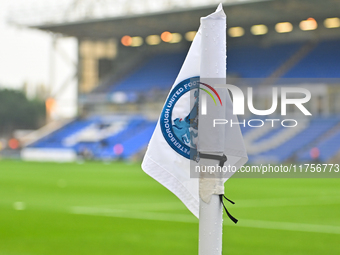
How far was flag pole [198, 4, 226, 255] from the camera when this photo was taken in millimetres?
3424

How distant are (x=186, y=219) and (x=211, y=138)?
25.1ft

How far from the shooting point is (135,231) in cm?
934

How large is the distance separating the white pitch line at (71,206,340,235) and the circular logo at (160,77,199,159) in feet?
20.8

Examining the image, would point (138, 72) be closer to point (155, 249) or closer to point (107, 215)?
point (107, 215)

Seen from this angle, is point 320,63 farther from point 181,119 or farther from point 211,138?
point 211,138

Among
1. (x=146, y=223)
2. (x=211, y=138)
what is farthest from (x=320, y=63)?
(x=211, y=138)

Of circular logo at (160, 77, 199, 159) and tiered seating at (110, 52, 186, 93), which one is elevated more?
tiered seating at (110, 52, 186, 93)

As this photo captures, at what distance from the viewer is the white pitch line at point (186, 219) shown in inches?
387

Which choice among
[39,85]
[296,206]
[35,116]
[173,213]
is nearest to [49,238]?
[173,213]

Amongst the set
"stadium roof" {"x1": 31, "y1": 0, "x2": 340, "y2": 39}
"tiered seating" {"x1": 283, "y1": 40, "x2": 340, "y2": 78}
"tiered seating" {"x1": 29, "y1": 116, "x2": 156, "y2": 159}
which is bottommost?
"tiered seating" {"x1": 29, "y1": 116, "x2": 156, "y2": 159}

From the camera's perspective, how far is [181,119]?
3.62 m

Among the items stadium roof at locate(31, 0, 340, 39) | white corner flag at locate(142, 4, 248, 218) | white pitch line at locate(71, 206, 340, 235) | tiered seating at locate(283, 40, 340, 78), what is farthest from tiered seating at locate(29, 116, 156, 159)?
white corner flag at locate(142, 4, 248, 218)

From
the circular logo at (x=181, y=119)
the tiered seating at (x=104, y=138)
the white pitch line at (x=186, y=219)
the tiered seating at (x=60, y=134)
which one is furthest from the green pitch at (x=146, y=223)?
the tiered seating at (x=60, y=134)

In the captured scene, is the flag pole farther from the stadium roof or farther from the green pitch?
the stadium roof
